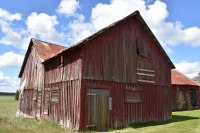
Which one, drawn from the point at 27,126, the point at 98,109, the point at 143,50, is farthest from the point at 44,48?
the point at 98,109

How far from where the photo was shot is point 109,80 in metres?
11.4

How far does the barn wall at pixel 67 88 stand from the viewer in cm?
1025

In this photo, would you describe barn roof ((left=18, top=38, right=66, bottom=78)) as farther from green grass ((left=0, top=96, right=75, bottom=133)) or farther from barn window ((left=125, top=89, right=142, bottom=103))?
barn window ((left=125, top=89, right=142, bottom=103))

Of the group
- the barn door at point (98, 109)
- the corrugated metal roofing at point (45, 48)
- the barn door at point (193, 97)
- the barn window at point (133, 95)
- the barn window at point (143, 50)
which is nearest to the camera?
the barn door at point (98, 109)

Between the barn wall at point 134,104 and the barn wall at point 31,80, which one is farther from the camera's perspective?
the barn wall at point 31,80

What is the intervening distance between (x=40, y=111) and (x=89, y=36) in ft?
27.4

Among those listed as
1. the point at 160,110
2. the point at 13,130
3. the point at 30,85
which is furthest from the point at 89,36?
the point at 30,85

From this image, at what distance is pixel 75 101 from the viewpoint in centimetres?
1030

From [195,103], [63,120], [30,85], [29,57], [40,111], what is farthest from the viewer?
[195,103]

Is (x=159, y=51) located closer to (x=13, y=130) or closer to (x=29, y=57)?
(x=13, y=130)

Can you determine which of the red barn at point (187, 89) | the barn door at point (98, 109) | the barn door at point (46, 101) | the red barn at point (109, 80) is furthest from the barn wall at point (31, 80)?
the red barn at point (187, 89)

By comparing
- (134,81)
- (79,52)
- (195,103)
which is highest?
(79,52)

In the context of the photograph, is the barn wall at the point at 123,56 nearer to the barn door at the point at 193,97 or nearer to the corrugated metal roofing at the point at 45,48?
the corrugated metal roofing at the point at 45,48

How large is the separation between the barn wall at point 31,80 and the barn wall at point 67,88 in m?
2.91
